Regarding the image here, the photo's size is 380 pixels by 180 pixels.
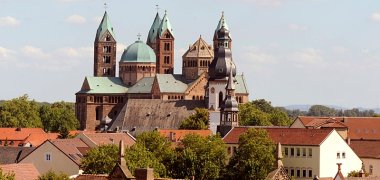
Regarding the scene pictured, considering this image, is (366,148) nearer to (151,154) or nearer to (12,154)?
(151,154)

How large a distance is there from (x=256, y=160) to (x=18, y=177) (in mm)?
36305

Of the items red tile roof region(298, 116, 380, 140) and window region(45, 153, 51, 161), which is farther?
red tile roof region(298, 116, 380, 140)

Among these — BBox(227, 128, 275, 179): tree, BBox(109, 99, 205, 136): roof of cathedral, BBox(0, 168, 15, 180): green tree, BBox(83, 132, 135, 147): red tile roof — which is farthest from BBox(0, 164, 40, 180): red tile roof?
BBox(109, 99, 205, 136): roof of cathedral

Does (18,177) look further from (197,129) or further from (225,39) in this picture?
(225,39)

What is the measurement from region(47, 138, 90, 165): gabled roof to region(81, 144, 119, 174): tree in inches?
323

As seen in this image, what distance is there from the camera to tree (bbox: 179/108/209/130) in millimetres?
156125

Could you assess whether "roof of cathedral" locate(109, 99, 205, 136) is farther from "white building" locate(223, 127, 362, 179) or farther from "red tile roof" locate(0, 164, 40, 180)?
"red tile roof" locate(0, 164, 40, 180)

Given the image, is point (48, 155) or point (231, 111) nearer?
point (48, 155)

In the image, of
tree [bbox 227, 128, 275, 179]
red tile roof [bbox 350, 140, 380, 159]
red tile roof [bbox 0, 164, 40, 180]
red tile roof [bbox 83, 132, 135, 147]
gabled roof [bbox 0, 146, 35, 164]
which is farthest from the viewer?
red tile roof [bbox 350, 140, 380, 159]

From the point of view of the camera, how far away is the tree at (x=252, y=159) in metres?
102

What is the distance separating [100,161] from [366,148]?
46.3 m

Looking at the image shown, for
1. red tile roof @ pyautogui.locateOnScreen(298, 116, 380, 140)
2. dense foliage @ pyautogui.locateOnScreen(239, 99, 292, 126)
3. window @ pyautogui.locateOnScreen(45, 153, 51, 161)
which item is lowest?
window @ pyautogui.locateOnScreen(45, 153, 51, 161)

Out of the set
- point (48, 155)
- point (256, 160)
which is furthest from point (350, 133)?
point (48, 155)

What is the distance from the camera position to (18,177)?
70062 mm
